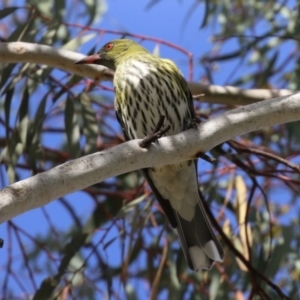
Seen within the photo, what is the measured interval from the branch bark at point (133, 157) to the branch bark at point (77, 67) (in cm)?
83

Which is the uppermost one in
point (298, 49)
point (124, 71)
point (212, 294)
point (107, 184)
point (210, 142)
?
point (298, 49)

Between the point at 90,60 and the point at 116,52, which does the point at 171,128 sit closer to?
the point at 90,60

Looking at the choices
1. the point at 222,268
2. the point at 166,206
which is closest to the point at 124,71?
the point at 166,206

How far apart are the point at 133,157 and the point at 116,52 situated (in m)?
1.70

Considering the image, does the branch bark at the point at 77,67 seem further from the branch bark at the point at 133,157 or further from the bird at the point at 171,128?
the branch bark at the point at 133,157

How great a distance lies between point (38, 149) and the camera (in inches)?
135

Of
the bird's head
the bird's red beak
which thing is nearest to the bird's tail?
the bird's red beak

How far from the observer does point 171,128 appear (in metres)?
3.23

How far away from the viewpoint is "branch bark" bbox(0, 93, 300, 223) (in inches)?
75.9

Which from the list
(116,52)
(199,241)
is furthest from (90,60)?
(199,241)

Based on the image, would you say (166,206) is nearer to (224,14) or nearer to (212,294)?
(212,294)

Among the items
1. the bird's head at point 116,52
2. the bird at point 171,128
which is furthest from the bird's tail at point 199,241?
the bird's head at point 116,52

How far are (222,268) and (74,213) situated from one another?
1.05 meters

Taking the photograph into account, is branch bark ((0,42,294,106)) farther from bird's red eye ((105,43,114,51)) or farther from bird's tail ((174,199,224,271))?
bird's tail ((174,199,224,271))
